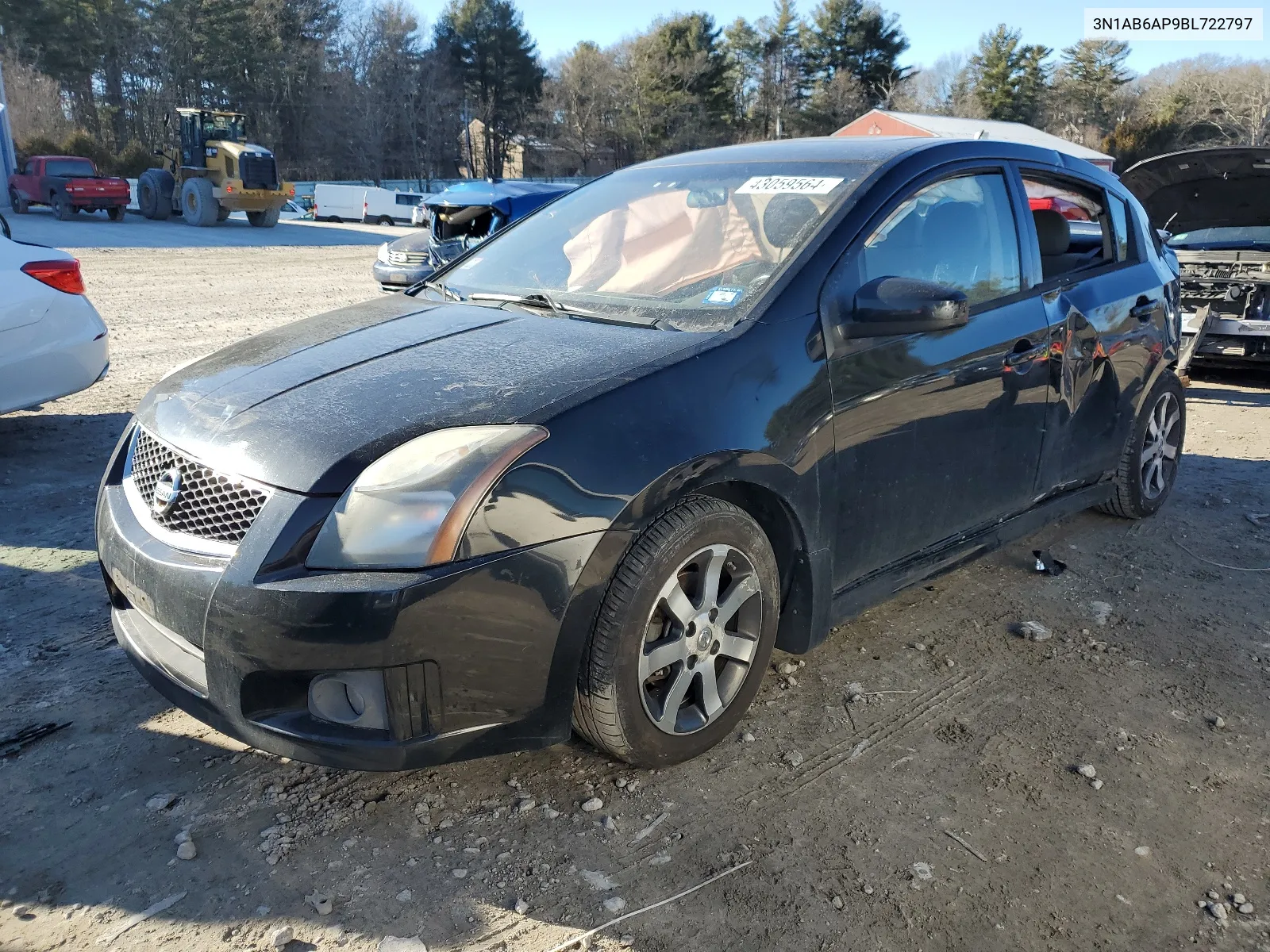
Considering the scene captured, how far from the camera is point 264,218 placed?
28.2 m

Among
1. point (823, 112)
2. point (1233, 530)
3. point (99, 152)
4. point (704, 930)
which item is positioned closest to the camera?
point (704, 930)

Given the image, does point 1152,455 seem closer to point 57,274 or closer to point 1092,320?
point 1092,320

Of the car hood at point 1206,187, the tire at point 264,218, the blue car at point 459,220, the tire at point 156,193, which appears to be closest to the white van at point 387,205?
the tire at point 264,218

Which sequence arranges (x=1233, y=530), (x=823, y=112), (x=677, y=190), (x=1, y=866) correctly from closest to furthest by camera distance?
(x=1, y=866)
(x=677, y=190)
(x=1233, y=530)
(x=823, y=112)

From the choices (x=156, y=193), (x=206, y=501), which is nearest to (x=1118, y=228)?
(x=206, y=501)

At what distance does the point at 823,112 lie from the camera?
66.8 m

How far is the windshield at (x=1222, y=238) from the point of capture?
27.8 feet

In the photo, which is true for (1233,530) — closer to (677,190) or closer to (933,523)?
(933,523)

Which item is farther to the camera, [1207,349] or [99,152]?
[99,152]

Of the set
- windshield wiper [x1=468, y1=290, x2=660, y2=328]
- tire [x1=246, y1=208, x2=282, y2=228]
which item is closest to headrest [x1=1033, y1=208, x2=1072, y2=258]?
windshield wiper [x1=468, y1=290, x2=660, y2=328]

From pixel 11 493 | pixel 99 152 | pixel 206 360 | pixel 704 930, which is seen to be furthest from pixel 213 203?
pixel 704 930

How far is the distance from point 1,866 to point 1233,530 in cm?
515

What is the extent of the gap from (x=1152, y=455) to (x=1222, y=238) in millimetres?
5202

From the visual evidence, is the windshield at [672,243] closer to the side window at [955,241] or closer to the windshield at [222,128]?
the side window at [955,241]
